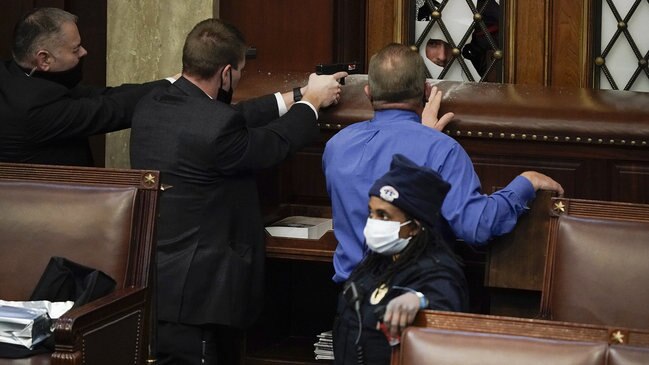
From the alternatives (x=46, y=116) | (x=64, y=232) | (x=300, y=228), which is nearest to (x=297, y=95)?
(x=300, y=228)

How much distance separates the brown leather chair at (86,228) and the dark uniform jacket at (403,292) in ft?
2.25

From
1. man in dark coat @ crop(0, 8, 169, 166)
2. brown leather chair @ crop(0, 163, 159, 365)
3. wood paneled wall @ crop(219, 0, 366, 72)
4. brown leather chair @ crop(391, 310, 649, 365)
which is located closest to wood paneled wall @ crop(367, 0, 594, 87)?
wood paneled wall @ crop(219, 0, 366, 72)

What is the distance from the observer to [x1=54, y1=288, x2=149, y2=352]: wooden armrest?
340 cm

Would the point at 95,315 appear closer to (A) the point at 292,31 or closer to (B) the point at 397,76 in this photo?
(B) the point at 397,76

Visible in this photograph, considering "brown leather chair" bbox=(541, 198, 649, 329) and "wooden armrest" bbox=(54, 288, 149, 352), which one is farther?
"brown leather chair" bbox=(541, 198, 649, 329)

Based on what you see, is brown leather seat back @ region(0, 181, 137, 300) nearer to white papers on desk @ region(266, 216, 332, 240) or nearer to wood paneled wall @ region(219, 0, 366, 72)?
white papers on desk @ region(266, 216, 332, 240)

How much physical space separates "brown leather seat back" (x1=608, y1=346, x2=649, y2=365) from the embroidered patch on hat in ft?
2.40

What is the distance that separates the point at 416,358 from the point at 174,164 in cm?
148

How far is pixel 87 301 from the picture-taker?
12.0 ft

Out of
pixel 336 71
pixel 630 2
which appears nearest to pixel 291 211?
pixel 336 71

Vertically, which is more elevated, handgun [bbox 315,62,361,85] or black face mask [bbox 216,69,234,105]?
handgun [bbox 315,62,361,85]

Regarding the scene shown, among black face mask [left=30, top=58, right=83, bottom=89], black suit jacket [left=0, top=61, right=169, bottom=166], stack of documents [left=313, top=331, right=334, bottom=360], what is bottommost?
stack of documents [left=313, top=331, right=334, bottom=360]

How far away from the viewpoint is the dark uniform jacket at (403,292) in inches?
128

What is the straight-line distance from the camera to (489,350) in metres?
2.76
